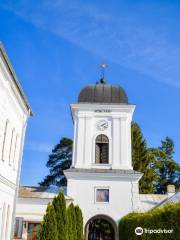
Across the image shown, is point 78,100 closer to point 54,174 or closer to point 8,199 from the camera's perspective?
point 8,199

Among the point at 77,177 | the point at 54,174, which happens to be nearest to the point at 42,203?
the point at 77,177

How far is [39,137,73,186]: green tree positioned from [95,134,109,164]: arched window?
1644cm

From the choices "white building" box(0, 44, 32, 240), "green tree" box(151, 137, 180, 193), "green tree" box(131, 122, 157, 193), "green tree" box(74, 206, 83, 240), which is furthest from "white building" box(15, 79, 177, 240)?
"green tree" box(151, 137, 180, 193)

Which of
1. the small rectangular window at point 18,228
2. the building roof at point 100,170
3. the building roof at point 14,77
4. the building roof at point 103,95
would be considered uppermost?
the building roof at point 103,95

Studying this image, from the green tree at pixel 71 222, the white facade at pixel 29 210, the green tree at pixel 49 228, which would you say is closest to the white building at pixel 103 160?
the white facade at pixel 29 210

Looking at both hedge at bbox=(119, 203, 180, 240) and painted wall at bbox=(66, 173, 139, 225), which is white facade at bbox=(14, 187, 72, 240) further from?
hedge at bbox=(119, 203, 180, 240)

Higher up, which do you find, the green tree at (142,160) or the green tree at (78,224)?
the green tree at (142,160)

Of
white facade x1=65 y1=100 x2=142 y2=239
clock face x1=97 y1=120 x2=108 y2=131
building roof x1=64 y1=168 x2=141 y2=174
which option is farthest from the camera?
clock face x1=97 y1=120 x2=108 y2=131

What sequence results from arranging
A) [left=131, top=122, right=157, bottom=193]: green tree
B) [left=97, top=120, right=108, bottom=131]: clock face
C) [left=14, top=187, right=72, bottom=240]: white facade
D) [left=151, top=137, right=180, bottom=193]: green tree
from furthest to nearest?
[left=151, top=137, right=180, bottom=193]: green tree < [left=131, top=122, right=157, bottom=193]: green tree < [left=97, top=120, right=108, bottom=131]: clock face < [left=14, top=187, right=72, bottom=240]: white facade

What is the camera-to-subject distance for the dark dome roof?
2833 centimetres

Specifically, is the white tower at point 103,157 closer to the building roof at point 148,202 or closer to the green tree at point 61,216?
the building roof at point 148,202

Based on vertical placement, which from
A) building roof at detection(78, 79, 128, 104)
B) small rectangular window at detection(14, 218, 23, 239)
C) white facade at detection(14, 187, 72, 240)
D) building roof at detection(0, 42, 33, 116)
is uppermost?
building roof at detection(78, 79, 128, 104)

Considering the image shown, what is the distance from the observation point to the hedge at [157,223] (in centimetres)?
1546

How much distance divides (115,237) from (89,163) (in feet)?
19.9
